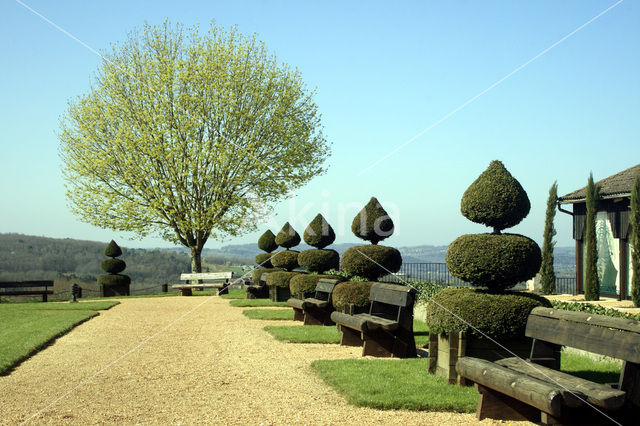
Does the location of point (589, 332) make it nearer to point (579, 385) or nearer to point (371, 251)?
point (579, 385)

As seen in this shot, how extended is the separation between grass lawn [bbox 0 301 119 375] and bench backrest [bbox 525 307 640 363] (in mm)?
7792

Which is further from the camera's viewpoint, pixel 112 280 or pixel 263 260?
pixel 112 280

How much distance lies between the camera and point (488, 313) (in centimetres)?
773

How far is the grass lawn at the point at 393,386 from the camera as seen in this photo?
6.64 metres

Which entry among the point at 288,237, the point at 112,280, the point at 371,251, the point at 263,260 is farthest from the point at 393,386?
the point at 112,280

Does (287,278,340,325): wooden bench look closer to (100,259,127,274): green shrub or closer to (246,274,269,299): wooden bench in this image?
(246,274,269,299): wooden bench

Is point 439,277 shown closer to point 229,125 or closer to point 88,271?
point 229,125

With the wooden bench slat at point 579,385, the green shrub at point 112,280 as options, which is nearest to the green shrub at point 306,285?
the wooden bench slat at point 579,385

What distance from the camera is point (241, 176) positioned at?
90.4 feet

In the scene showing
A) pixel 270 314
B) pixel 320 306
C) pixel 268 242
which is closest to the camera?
pixel 320 306

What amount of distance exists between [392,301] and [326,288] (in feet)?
13.6

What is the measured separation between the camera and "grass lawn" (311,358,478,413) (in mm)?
6645

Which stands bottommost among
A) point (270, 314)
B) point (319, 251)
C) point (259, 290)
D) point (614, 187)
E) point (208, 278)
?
point (270, 314)

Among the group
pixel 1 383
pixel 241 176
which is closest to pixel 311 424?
pixel 1 383
